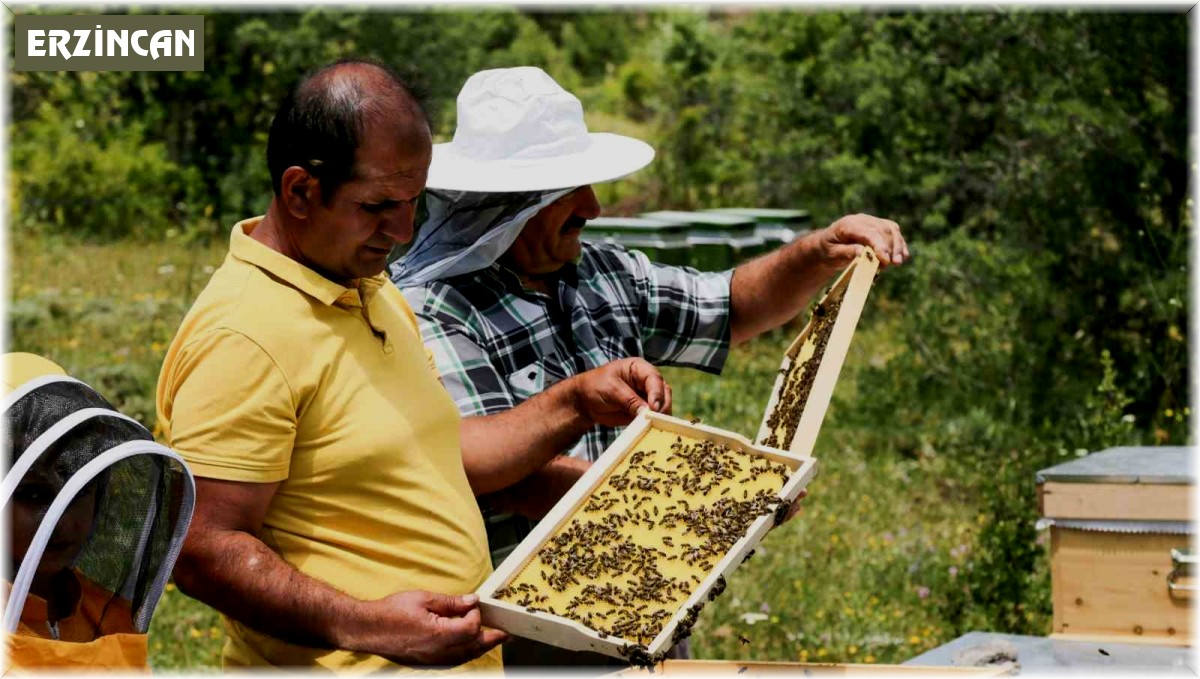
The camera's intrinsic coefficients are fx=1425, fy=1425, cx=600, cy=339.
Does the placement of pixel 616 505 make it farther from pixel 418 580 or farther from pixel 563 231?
pixel 563 231

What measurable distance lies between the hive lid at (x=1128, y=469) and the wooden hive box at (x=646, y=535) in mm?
1200

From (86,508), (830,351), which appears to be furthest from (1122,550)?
(86,508)

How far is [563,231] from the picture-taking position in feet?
10.0

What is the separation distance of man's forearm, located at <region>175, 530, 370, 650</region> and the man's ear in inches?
20.6

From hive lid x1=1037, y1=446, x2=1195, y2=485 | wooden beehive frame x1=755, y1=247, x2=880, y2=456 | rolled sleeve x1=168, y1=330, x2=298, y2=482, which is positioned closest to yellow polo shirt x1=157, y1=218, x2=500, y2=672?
rolled sleeve x1=168, y1=330, x2=298, y2=482

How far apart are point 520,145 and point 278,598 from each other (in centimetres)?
120

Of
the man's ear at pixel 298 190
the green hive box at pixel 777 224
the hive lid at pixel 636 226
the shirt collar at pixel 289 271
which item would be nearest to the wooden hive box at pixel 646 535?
the shirt collar at pixel 289 271

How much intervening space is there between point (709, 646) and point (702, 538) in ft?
7.74

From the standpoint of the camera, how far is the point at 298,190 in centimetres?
228

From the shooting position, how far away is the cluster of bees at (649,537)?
2412mm

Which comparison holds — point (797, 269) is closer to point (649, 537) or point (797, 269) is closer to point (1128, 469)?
point (649, 537)

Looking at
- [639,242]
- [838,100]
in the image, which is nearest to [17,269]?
[639,242]

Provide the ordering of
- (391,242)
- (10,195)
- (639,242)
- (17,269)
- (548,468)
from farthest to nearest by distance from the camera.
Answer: (10,195) < (17,269) < (639,242) < (548,468) < (391,242)

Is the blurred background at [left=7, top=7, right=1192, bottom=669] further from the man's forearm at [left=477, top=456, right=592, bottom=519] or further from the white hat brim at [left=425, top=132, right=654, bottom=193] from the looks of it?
the man's forearm at [left=477, top=456, right=592, bottom=519]
